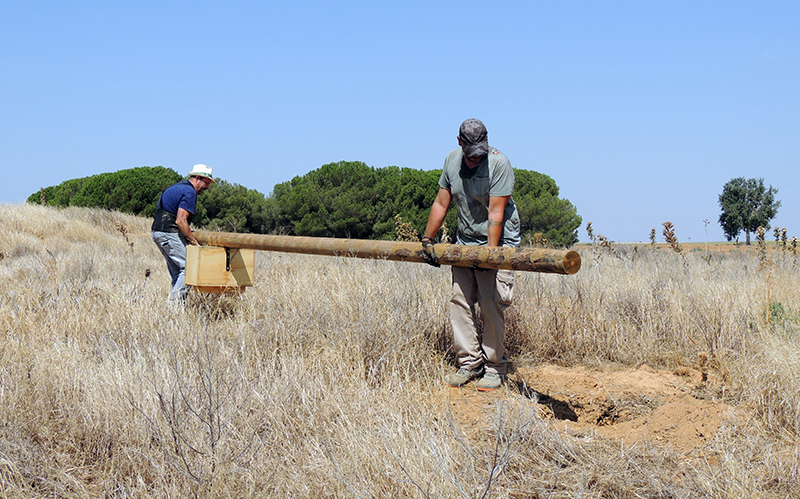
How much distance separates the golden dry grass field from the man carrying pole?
26 centimetres

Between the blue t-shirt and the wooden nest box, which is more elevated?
the blue t-shirt

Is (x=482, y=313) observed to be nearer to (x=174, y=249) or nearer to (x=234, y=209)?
(x=174, y=249)

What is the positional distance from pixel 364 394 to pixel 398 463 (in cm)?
97

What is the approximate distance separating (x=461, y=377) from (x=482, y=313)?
1.63ft

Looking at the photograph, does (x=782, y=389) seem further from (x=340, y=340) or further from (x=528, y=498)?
(x=340, y=340)

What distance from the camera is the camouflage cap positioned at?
4340 mm

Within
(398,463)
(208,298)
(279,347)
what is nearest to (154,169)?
(208,298)

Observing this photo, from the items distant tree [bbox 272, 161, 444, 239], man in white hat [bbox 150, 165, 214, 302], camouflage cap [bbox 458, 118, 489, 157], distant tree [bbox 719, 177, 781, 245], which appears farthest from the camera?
distant tree [bbox 719, 177, 781, 245]

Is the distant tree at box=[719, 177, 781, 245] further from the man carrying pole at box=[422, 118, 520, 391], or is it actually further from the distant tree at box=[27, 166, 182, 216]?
the man carrying pole at box=[422, 118, 520, 391]

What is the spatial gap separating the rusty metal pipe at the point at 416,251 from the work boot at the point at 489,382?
3.00 ft

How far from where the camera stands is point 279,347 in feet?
15.6

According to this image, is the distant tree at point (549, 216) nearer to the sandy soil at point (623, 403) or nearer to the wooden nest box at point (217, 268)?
the wooden nest box at point (217, 268)

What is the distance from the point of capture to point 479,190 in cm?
450

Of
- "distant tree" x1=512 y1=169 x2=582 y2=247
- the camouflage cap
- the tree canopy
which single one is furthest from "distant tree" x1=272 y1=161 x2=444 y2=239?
the camouflage cap
